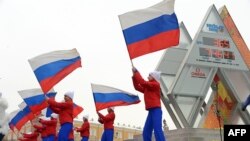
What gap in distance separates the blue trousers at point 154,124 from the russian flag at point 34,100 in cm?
462

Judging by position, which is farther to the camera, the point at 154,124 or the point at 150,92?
the point at 150,92

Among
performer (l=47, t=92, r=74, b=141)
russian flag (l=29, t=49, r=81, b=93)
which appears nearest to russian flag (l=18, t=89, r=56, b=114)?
russian flag (l=29, t=49, r=81, b=93)

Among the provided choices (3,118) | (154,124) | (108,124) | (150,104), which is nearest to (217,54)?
(108,124)

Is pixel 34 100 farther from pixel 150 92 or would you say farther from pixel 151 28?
pixel 150 92

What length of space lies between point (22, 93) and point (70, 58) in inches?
107


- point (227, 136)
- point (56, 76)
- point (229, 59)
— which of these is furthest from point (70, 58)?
point (229, 59)

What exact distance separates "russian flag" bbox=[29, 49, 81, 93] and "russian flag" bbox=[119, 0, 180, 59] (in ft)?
7.33

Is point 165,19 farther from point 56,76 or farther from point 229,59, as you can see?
point 229,59

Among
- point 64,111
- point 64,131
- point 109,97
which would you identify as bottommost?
point 64,131

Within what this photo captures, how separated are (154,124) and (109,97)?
398cm

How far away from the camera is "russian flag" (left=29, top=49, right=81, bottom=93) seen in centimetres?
1020

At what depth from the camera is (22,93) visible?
12.4 meters

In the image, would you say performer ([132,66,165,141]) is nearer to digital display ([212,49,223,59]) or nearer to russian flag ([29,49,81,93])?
russian flag ([29,49,81,93])

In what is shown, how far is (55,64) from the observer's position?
10367mm
